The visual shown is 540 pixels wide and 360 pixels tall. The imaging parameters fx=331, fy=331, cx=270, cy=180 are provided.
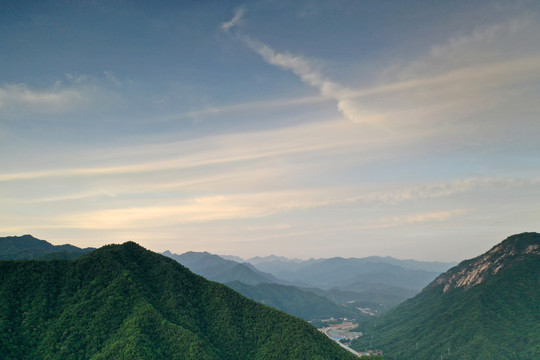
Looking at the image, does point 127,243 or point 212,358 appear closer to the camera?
point 212,358

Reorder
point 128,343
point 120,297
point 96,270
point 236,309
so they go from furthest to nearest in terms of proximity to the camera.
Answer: point 236,309, point 96,270, point 120,297, point 128,343

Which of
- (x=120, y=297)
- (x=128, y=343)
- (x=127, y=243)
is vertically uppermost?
(x=127, y=243)

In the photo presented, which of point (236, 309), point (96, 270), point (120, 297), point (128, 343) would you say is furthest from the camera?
point (236, 309)

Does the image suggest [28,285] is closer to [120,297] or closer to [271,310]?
[120,297]

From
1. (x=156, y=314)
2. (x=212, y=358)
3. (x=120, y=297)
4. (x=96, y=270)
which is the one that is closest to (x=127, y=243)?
(x=96, y=270)

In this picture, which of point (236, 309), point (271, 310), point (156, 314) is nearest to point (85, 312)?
point (156, 314)

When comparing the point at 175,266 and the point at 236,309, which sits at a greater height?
the point at 175,266

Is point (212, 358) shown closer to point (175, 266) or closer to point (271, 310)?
point (271, 310)
